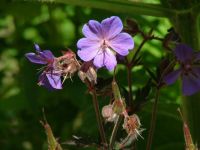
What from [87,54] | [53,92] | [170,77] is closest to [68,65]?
[87,54]

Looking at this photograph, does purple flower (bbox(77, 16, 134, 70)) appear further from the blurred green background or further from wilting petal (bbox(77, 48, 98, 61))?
the blurred green background

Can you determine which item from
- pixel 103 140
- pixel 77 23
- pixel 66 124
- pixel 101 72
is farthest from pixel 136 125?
pixel 77 23

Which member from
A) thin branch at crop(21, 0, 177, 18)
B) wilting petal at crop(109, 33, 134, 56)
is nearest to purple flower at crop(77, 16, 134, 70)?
wilting petal at crop(109, 33, 134, 56)

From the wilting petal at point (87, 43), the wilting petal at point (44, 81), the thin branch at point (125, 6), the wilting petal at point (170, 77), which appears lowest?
the wilting petal at point (44, 81)

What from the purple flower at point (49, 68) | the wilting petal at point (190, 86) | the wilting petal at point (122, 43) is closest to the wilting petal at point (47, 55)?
the purple flower at point (49, 68)

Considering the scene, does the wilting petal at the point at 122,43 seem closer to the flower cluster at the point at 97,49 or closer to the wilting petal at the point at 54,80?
the flower cluster at the point at 97,49
